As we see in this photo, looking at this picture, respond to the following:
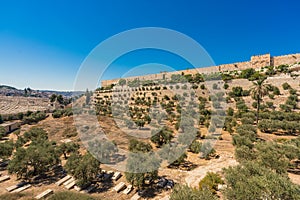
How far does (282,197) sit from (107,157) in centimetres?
1378

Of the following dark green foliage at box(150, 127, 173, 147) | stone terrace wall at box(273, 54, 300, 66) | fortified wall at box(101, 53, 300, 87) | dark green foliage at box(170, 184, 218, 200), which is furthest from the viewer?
fortified wall at box(101, 53, 300, 87)

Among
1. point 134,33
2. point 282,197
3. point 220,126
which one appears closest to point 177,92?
point 220,126

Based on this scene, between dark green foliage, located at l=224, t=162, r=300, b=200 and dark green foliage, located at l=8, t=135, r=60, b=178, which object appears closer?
dark green foliage, located at l=224, t=162, r=300, b=200

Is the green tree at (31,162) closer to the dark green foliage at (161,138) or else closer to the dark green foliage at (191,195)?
the dark green foliage at (161,138)

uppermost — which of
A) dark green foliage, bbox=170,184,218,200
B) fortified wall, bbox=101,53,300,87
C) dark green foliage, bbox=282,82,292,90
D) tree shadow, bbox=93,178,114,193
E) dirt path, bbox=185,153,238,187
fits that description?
fortified wall, bbox=101,53,300,87

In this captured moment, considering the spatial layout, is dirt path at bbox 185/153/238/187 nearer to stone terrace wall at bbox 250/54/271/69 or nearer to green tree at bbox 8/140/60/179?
green tree at bbox 8/140/60/179

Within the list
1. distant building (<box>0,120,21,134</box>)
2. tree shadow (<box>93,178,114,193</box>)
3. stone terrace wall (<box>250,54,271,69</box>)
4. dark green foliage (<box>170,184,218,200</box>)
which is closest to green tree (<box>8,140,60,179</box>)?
tree shadow (<box>93,178,114,193</box>)

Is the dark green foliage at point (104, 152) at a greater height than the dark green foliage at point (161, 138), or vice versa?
the dark green foliage at point (161, 138)

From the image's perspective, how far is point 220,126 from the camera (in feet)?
84.7

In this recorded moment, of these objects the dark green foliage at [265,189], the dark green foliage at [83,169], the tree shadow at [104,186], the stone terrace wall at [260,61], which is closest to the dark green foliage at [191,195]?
the dark green foliage at [265,189]

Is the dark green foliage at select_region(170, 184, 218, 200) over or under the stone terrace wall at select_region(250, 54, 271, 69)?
under

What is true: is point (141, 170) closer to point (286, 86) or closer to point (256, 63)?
point (286, 86)

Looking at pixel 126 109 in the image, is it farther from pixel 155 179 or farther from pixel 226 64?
pixel 226 64

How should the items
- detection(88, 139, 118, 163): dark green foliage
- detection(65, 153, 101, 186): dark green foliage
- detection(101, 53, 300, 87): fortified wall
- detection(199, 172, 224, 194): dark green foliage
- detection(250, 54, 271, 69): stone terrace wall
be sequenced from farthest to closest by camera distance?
detection(250, 54, 271, 69): stone terrace wall → detection(101, 53, 300, 87): fortified wall → detection(88, 139, 118, 163): dark green foliage → detection(65, 153, 101, 186): dark green foliage → detection(199, 172, 224, 194): dark green foliage
